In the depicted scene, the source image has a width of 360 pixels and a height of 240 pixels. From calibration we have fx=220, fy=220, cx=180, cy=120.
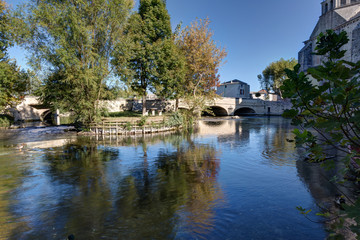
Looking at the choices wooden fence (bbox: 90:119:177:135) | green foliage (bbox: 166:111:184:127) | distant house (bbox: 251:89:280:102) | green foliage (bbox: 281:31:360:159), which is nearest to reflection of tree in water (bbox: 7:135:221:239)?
green foliage (bbox: 281:31:360:159)

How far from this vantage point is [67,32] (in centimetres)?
2478

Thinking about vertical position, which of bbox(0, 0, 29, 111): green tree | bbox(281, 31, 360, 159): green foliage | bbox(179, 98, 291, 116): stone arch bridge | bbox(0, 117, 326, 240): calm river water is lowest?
bbox(0, 117, 326, 240): calm river water

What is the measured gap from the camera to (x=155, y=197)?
9.27m

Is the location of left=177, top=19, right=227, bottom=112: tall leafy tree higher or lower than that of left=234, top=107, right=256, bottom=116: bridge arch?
higher

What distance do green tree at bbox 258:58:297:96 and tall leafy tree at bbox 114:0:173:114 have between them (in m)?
57.2

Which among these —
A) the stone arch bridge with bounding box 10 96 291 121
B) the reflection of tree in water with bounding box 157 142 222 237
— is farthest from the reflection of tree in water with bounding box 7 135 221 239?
the stone arch bridge with bounding box 10 96 291 121

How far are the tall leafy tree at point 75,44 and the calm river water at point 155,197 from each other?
11.8 m

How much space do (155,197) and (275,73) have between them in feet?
290

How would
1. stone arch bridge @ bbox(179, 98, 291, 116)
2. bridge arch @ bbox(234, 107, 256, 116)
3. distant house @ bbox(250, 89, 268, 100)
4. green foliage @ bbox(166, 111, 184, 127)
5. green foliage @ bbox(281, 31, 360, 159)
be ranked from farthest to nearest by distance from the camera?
distant house @ bbox(250, 89, 268, 100) < bridge arch @ bbox(234, 107, 256, 116) < stone arch bridge @ bbox(179, 98, 291, 116) < green foliage @ bbox(166, 111, 184, 127) < green foliage @ bbox(281, 31, 360, 159)

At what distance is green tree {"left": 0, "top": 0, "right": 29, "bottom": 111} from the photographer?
29.3 meters

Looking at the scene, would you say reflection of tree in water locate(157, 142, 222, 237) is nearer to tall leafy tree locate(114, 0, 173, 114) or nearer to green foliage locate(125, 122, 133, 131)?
green foliage locate(125, 122, 133, 131)

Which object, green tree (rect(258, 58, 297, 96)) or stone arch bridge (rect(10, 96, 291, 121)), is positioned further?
green tree (rect(258, 58, 297, 96))

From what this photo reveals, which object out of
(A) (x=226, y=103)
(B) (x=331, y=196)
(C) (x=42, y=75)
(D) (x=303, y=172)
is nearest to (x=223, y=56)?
(A) (x=226, y=103)

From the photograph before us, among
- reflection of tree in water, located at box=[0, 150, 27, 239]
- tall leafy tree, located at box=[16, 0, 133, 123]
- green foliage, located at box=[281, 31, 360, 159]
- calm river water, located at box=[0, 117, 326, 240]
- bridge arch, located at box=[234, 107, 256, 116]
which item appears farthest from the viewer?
bridge arch, located at box=[234, 107, 256, 116]
